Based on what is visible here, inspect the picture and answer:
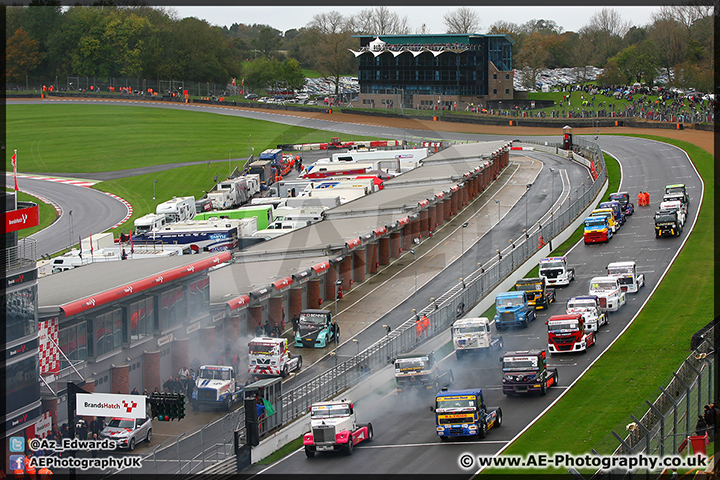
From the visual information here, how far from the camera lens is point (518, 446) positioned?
35.6 m

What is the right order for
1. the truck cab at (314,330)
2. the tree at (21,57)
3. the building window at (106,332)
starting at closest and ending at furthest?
the building window at (106,332)
the truck cab at (314,330)
the tree at (21,57)

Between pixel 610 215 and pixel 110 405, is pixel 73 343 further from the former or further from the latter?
pixel 610 215

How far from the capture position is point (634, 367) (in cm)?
4431

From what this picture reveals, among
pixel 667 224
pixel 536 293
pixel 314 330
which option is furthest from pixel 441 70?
pixel 314 330

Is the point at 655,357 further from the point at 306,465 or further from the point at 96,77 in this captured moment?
the point at 96,77

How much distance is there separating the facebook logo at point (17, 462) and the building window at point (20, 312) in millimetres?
4701

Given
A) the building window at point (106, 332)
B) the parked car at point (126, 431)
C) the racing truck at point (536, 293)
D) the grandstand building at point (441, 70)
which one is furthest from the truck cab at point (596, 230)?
the grandstand building at point (441, 70)

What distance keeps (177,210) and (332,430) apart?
46347 mm

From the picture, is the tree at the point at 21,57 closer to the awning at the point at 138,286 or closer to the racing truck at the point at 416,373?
the awning at the point at 138,286

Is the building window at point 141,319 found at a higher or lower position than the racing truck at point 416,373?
higher

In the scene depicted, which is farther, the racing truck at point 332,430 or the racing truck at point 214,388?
the racing truck at point 214,388

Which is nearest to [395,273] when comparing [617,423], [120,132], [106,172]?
[617,423]

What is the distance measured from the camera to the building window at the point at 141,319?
143 feet

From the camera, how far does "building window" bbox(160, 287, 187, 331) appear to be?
45.8 metres
